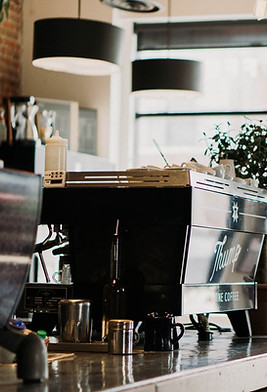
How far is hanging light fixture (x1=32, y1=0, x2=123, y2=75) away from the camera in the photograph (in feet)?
17.3

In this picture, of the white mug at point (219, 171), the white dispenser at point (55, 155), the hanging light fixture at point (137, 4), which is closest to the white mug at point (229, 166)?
the white mug at point (219, 171)

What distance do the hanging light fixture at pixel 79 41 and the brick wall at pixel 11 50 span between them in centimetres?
273

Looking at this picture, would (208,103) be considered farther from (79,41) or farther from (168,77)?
(79,41)

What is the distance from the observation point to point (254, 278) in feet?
11.1

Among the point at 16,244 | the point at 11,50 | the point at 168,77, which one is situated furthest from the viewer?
the point at 11,50

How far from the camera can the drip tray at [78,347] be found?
243 centimetres

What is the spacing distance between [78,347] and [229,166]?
1.05 m

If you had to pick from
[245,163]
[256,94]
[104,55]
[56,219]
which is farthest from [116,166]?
[56,219]

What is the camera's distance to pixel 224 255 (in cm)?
294

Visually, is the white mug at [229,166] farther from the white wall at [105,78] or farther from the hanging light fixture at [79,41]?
the white wall at [105,78]

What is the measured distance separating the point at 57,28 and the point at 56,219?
2.86 metres

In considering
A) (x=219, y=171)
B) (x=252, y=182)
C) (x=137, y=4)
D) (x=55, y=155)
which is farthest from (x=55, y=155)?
(x=137, y=4)

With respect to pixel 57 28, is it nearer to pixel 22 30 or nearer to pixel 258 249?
pixel 258 249

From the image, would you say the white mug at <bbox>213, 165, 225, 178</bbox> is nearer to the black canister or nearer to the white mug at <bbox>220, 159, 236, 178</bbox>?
the white mug at <bbox>220, 159, 236, 178</bbox>
